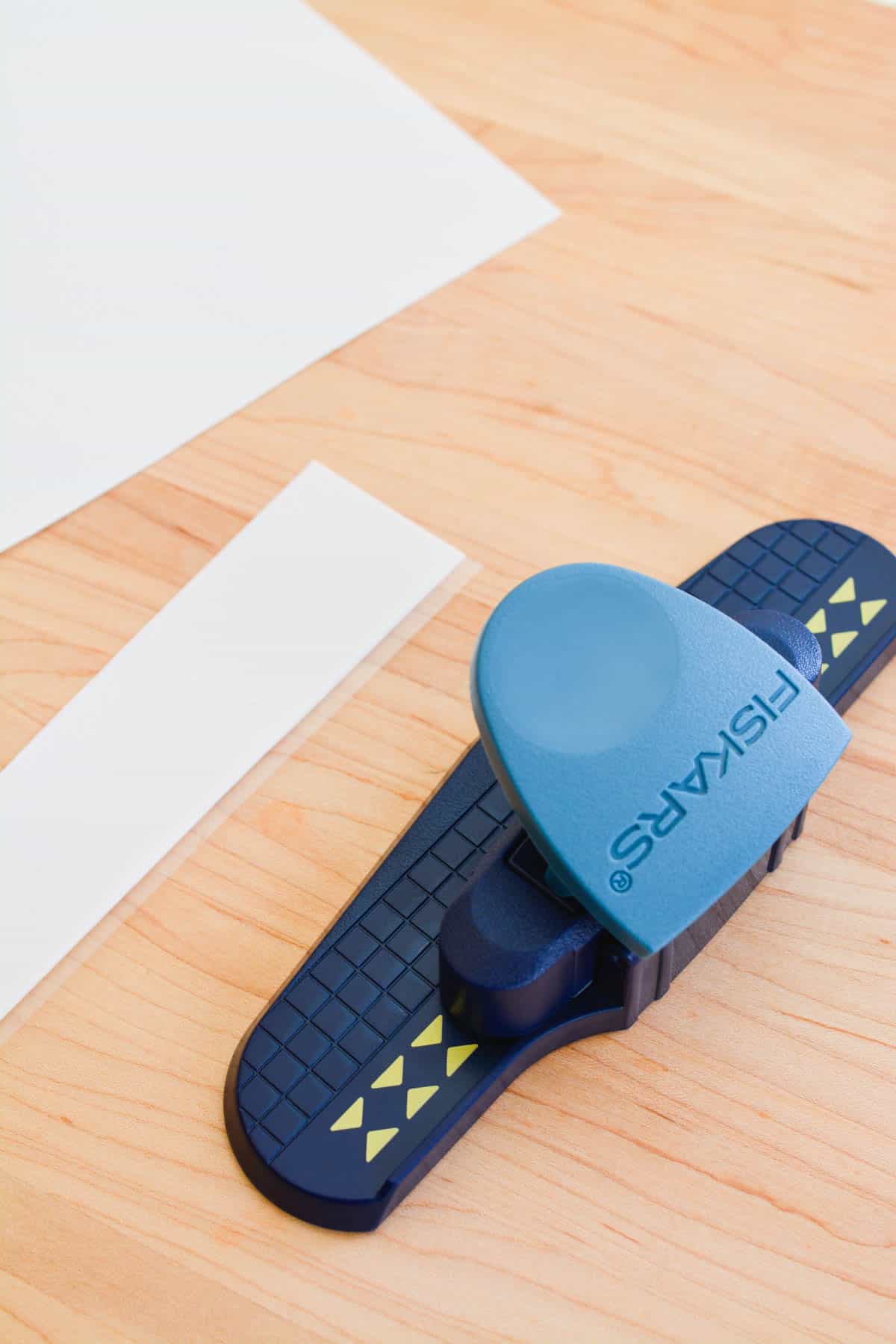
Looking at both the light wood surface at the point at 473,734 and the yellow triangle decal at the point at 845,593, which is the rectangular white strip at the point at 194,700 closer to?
the light wood surface at the point at 473,734

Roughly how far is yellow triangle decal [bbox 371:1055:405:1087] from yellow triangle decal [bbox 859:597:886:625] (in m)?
0.26

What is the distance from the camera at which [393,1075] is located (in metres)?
0.46

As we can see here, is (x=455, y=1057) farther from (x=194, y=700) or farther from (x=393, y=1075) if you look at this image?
(x=194, y=700)

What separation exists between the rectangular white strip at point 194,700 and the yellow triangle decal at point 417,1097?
0.14m

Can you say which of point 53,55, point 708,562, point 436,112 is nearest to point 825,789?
point 708,562

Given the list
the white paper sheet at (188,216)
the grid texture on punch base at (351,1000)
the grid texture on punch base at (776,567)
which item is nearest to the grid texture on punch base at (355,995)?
the grid texture on punch base at (351,1000)

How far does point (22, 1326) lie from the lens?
436 millimetres

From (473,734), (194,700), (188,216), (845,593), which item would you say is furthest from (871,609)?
(188,216)

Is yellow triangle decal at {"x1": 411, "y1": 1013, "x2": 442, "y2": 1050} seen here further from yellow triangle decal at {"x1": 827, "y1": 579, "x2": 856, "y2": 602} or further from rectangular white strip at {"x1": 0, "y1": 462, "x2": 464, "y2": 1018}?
yellow triangle decal at {"x1": 827, "y1": 579, "x2": 856, "y2": 602}

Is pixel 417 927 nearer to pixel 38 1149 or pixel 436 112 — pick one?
pixel 38 1149

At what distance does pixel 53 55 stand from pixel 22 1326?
617mm

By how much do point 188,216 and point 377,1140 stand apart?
0.47 m

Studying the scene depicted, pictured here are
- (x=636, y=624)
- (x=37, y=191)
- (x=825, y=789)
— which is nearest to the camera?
(x=636, y=624)

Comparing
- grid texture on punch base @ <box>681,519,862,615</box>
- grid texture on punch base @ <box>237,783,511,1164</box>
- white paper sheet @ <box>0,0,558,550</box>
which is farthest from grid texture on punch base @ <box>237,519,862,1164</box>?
white paper sheet @ <box>0,0,558,550</box>
